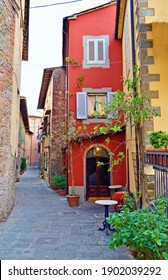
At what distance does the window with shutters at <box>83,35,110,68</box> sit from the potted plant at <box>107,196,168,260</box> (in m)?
8.82

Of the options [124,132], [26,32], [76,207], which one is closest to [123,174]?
[124,132]

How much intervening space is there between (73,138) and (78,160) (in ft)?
3.67

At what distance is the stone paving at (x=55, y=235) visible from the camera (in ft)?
13.3

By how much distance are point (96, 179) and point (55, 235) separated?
5060 millimetres

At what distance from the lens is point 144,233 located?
241 cm

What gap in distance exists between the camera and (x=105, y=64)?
10453 millimetres

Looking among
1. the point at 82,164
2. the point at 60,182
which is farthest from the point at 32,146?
the point at 82,164

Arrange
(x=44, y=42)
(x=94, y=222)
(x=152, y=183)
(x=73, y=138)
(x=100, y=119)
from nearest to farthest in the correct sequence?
(x=152, y=183) < (x=94, y=222) < (x=73, y=138) < (x=100, y=119) < (x=44, y=42)

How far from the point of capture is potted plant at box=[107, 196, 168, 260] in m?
2.43

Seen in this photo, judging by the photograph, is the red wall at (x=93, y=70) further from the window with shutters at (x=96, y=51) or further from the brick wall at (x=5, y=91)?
the brick wall at (x=5, y=91)

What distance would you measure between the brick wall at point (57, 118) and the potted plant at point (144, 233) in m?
10.8

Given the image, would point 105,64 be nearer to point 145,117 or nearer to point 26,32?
point 26,32

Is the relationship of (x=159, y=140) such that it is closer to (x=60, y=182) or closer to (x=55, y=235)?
(x=55, y=235)
